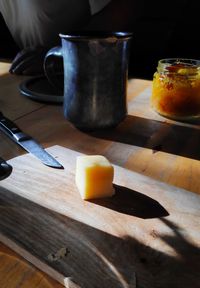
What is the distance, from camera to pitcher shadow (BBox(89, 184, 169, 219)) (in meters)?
0.44

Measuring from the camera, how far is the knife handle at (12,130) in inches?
24.8

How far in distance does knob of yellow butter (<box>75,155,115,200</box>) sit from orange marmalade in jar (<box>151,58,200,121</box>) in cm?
35

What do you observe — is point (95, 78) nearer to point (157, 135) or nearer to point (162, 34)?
point (157, 135)

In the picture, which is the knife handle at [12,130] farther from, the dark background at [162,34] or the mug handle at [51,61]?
the dark background at [162,34]

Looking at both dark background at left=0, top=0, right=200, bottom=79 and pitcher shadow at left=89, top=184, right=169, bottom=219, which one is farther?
dark background at left=0, top=0, right=200, bottom=79

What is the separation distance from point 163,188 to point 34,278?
0.74 feet

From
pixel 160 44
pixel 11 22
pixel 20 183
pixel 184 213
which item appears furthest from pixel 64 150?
pixel 160 44

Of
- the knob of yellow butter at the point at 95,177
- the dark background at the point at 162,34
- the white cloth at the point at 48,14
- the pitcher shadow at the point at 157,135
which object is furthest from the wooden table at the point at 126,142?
the dark background at the point at 162,34

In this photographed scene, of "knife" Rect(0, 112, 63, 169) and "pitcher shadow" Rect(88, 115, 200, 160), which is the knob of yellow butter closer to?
"knife" Rect(0, 112, 63, 169)

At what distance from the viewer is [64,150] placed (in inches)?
23.8

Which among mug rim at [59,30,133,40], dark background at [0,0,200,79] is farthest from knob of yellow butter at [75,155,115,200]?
dark background at [0,0,200,79]

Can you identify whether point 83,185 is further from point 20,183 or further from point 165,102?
point 165,102

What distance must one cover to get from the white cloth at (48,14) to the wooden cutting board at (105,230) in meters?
0.90

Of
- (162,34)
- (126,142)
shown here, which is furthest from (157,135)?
(162,34)
